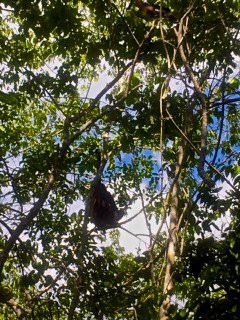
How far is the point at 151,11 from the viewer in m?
4.73

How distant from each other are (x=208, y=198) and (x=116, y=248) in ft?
17.3

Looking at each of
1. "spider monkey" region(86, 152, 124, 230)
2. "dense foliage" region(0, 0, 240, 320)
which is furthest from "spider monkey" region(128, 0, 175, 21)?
"spider monkey" region(86, 152, 124, 230)

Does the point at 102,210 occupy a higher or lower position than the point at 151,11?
lower

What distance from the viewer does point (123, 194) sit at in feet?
23.5

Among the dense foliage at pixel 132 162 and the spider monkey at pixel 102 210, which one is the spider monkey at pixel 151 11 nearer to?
the dense foliage at pixel 132 162

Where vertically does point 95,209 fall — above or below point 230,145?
below

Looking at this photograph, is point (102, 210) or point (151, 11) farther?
point (102, 210)

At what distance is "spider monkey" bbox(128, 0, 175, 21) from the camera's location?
4668mm

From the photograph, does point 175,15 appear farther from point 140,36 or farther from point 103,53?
point 103,53

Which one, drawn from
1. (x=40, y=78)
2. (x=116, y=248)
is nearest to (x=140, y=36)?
(x=40, y=78)

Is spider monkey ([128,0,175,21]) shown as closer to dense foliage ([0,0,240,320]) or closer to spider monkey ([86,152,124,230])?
dense foliage ([0,0,240,320])

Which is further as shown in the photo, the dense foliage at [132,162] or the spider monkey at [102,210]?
the spider monkey at [102,210]

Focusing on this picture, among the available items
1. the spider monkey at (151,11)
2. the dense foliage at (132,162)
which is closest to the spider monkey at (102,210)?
the dense foliage at (132,162)

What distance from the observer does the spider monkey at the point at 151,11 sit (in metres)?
4.67
